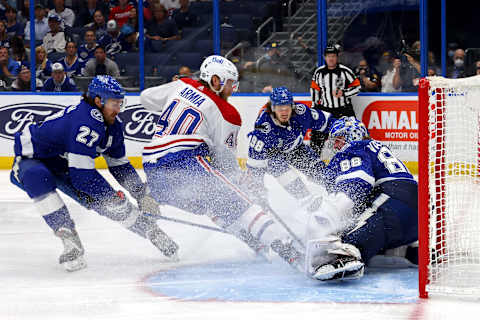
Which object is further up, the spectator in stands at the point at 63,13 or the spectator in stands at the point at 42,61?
the spectator in stands at the point at 63,13

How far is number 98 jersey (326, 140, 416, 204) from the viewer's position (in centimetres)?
357

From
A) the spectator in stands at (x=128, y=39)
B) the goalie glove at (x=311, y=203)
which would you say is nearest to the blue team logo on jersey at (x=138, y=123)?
the spectator in stands at (x=128, y=39)

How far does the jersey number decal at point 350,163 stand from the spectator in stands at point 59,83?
516 centimetres

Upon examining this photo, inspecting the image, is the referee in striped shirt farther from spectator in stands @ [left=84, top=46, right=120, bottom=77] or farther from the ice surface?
the ice surface

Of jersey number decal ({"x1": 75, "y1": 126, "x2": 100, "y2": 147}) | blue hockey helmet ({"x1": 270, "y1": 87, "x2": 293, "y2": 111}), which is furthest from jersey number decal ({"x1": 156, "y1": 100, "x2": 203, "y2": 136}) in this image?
blue hockey helmet ({"x1": 270, "y1": 87, "x2": 293, "y2": 111})

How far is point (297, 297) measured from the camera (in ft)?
10.9

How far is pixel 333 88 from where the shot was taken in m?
7.41

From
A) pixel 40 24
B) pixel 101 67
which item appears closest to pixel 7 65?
pixel 40 24

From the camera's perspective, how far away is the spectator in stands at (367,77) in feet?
25.4

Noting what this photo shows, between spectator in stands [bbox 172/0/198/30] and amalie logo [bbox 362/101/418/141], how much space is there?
1969 millimetres

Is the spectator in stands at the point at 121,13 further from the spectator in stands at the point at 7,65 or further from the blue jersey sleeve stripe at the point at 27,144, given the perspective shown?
the blue jersey sleeve stripe at the point at 27,144

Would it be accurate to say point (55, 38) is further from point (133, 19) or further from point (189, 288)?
point (189, 288)

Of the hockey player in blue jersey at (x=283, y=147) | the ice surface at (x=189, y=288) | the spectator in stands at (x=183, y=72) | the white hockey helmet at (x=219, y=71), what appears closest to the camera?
the ice surface at (x=189, y=288)

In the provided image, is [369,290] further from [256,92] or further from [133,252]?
[256,92]
